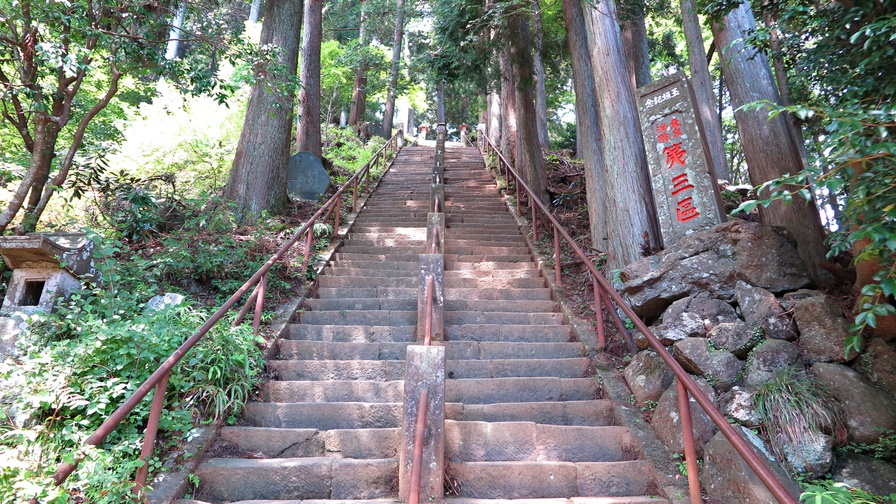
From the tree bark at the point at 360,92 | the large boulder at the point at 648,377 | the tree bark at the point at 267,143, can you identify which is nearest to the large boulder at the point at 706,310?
the large boulder at the point at 648,377

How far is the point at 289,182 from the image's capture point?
32.8ft

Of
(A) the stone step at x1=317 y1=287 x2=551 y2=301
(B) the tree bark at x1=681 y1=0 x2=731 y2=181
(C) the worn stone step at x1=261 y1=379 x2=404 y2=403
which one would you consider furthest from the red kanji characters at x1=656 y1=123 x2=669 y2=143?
(B) the tree bark at x1=681 y1=0 x2=731 y2=181

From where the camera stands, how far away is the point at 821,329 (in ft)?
11.3

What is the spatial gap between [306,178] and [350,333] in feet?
18.6

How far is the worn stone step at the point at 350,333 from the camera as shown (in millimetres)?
5234

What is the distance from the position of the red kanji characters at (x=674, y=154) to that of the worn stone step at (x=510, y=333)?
2050 millimetres

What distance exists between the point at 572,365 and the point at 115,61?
5.89 m

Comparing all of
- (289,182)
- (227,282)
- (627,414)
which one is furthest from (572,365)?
(289,182)

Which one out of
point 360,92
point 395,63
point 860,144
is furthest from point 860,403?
point 360,92

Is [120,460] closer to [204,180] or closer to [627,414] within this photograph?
[627,414]

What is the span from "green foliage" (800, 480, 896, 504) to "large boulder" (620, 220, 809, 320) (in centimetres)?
173

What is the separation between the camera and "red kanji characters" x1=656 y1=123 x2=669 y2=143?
5.30 m

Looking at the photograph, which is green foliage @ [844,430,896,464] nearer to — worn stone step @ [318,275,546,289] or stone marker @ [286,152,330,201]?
worn stone step @ [318,275,546,289]

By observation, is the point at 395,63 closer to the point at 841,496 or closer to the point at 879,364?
the point at 879,364
